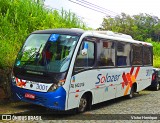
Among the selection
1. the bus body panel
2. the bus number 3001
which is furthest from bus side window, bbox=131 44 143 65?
the bus number 3001

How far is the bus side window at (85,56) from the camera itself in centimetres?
897

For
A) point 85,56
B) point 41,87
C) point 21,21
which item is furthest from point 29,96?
point 21,21

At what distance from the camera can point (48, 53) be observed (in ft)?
28.9

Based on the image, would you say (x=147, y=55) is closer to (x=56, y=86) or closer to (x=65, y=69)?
(x=65, y=69)

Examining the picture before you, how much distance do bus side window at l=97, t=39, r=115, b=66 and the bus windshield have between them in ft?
4.75

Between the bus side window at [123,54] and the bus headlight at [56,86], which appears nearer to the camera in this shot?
the bus headlight at [56,86]

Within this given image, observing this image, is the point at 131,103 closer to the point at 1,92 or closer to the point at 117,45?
the point at 117,45

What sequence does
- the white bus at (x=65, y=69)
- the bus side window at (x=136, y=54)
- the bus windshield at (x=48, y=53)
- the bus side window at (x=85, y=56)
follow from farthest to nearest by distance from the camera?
the bus side window at (x=136, y=54) < the bus side window at (x=85, y=56) < the bus windshield at (x=48, y=53) < the white bus at (x=65, y=69)

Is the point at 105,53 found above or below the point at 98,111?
above

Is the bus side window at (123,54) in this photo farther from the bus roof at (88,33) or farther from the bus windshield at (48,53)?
the bus windshield at (48,53)

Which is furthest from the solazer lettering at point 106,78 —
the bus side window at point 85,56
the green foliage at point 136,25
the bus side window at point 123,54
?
the green foliage at point 136,25

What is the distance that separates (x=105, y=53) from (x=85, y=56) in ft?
4.83

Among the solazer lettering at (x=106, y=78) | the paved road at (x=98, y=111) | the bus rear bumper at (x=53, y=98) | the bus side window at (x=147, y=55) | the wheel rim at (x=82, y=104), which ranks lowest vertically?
the paved road at (x=98, y=111)

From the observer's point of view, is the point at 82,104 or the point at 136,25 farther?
the point at 136,25
